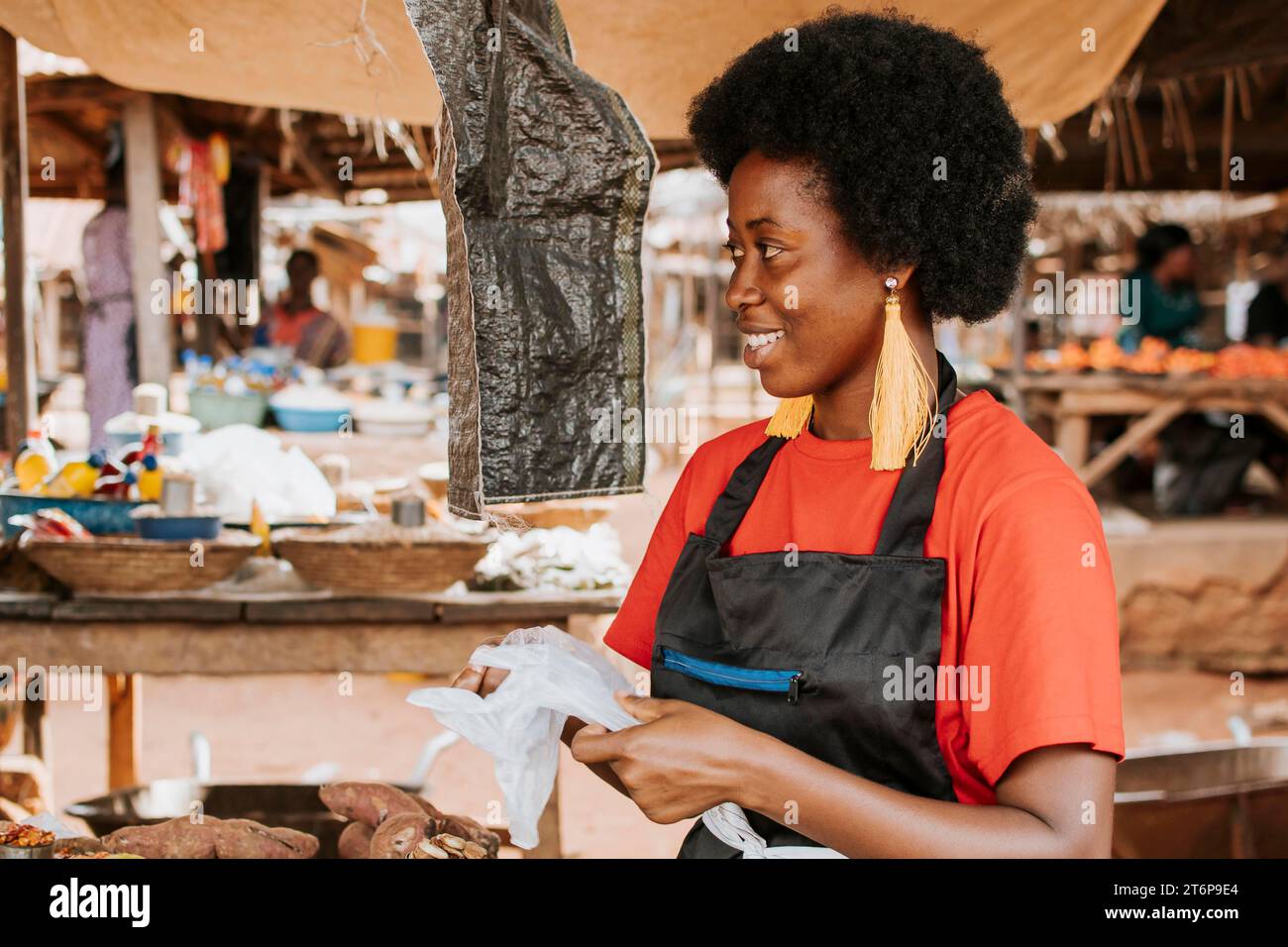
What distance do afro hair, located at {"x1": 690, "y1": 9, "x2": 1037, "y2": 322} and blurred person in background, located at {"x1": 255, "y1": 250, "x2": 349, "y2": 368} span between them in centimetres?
724

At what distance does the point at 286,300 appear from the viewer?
29.9 feet

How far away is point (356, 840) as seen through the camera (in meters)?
2.47

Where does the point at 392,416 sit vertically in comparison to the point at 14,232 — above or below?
below

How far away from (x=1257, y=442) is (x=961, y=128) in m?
8.37

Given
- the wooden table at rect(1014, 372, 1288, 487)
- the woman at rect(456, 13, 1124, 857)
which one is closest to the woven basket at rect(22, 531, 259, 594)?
the woman at rect(456, 13, 1124, 857)

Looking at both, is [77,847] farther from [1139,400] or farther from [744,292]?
[1139,400]

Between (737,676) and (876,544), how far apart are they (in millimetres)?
277

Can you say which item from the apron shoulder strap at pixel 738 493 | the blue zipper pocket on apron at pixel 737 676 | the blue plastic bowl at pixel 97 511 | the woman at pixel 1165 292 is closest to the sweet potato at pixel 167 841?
the blue zipper pocket on apron at pixel 737 676

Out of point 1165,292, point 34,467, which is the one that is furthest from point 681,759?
point 1165,292

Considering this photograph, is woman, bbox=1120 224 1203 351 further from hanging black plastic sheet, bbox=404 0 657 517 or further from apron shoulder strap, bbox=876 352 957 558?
apron shoulder strap, bbox=876 352 957 558

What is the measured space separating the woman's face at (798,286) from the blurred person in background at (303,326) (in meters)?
7.30

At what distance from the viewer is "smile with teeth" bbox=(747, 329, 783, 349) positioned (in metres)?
1.77

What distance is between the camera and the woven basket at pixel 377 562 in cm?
374
